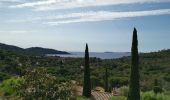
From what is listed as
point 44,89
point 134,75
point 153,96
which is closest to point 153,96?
point 153,96

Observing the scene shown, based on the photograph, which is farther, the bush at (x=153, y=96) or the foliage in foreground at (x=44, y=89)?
the bush at (x=153, y=96)

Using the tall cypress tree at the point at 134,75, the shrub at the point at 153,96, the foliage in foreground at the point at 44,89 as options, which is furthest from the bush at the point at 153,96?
the foliage in foreground at the point at 44,89

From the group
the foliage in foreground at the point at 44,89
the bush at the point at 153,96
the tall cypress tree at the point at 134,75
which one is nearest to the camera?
the foliage in foreground at the point at 44,89

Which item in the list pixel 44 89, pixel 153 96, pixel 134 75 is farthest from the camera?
pixel 153 96

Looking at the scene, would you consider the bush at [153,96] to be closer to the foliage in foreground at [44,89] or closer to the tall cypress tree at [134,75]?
the tall cypress tree at [134,75]

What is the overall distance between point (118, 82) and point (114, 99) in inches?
1343

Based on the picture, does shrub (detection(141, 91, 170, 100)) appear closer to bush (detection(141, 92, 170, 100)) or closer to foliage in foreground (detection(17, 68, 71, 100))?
bush (detection(141, 92, 170, 100))

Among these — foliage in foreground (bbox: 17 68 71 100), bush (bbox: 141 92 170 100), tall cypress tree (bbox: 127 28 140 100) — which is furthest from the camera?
bush (bbox: 141 92 170 100)

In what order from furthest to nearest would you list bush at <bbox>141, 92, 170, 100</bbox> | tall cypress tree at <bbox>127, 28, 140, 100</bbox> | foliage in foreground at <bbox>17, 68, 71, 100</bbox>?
bush at <bbox>141, 92, 170, 100</bbox>, tall cypress tree at <bbox>127, 28, 140, 100</bbox>, foliage in foreground at <bbox>17, 68, 71, 100</bbox>

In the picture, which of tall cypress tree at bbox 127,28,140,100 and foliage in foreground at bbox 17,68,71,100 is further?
tall cypress tree at bbox 127,28,140,100

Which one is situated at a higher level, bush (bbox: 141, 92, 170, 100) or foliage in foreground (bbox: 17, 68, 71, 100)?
foliage in foreground (bbox: 17, 68, 71, 100)

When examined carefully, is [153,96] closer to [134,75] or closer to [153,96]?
[153,96]

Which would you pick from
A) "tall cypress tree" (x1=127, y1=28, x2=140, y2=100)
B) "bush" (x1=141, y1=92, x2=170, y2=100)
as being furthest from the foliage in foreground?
"bush" (x1=141, y1=92, x2=170, y2=100)

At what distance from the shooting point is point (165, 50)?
17588 cm
